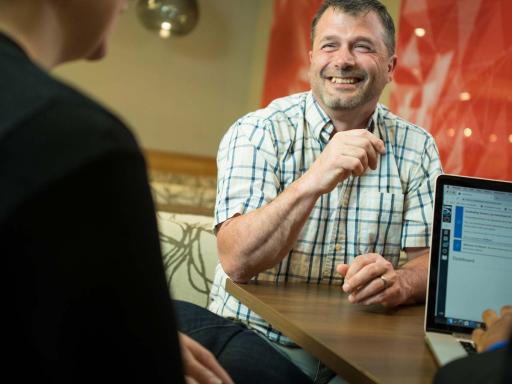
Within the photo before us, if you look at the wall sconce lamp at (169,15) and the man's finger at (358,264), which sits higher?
the wall sconce lamp at (169,15)

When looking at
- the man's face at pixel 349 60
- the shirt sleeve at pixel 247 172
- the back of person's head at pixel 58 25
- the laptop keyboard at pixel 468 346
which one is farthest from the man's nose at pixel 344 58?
the back of person's head at pixel 58 25

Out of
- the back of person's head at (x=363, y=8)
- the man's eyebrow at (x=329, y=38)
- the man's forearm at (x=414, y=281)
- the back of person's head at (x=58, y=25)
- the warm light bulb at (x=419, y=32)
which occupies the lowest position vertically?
the man's forearm at (x=414, y=281)

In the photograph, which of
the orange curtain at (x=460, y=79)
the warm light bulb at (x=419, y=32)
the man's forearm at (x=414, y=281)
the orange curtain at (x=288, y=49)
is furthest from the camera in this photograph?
the orange curtain at (x=288, y=49)

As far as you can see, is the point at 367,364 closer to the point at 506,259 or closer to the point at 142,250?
the point at 506,259

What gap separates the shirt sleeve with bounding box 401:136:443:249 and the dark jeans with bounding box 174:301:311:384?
0.50m

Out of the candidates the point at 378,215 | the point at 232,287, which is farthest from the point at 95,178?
the point at 378,215

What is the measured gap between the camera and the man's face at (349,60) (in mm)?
1879

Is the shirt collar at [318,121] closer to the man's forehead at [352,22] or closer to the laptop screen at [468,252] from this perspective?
the man's forehead at [352,22]

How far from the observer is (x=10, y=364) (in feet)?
1.63

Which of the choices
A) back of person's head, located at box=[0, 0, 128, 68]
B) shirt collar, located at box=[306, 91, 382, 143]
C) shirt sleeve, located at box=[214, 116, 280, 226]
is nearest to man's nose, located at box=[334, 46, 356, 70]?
shirt collar, located at box=[306, 91, 382, 143]

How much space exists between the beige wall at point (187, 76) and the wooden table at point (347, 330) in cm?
367

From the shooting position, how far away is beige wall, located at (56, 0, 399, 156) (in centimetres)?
506

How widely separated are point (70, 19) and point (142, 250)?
9.7 inches

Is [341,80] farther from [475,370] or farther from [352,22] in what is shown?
[475,370]
